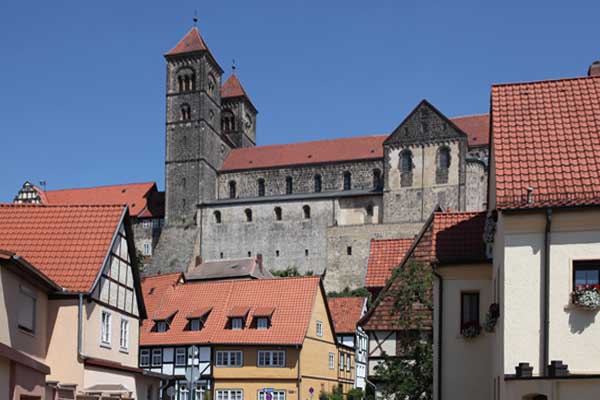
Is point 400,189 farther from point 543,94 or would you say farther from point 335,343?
point 543,94

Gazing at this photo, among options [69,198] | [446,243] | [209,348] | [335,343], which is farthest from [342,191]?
[446,243]

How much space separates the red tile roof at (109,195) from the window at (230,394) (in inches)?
2702

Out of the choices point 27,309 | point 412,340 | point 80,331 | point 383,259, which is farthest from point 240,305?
point 27,309

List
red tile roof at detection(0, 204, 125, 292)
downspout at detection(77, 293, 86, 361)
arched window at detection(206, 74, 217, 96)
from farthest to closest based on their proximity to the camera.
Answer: arched window at detection(206, 74, 217, 96), red tile roof at detection(0, 204, 125, 292), downspout at detection(77, 293, 86, 361)

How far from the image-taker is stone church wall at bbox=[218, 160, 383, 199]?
10188cm

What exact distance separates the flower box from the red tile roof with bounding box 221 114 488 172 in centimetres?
8617

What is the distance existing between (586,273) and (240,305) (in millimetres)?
30590

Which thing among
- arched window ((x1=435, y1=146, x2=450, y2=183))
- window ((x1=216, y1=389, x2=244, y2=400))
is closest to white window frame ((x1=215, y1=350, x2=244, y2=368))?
window ((x1=216, y1=389, x2=244, y2=400))

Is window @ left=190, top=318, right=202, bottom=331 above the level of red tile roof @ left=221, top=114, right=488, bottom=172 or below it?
below

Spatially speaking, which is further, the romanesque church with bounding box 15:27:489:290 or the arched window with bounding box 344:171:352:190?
the arched window with bounding box 344:171:352:190

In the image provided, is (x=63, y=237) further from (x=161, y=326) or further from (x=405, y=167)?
(x=405, y=167)

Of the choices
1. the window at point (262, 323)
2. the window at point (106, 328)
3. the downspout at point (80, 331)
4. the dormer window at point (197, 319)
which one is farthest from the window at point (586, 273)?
the dormer window at point (197, 319)

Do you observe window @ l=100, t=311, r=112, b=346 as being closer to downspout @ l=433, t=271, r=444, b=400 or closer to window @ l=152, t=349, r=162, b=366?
downspout @ l=433, t=271, r=444, b=400

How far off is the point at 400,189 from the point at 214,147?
25975 millimetres
